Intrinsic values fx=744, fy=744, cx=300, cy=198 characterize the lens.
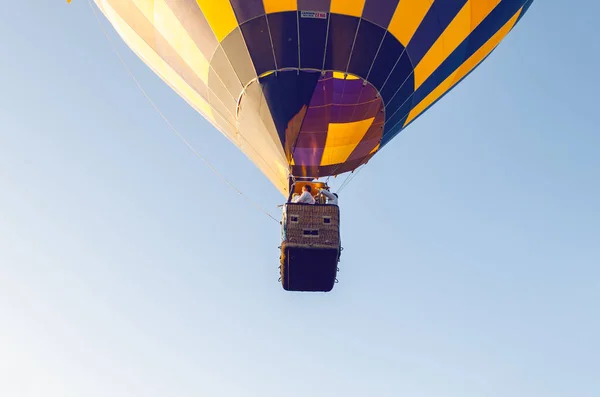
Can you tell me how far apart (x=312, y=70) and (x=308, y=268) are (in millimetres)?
1979

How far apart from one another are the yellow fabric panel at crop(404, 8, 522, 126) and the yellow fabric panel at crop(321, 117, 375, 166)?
75cm

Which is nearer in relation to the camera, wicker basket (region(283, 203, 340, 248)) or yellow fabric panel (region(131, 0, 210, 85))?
wicker basket (region(283, 203, 340, 248))

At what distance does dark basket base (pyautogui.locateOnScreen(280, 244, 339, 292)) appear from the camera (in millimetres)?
7168

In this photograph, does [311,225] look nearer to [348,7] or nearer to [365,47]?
[365,47]

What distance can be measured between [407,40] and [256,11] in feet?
5.25

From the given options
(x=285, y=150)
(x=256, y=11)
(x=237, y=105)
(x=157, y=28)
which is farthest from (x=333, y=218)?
(x=157, y=28)

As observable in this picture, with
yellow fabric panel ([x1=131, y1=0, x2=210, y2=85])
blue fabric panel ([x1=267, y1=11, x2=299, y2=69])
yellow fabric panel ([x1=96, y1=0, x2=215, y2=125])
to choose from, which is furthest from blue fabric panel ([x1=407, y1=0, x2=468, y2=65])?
yellow fabric panel ([x1=96, y1=0, x2=215, y2=125])

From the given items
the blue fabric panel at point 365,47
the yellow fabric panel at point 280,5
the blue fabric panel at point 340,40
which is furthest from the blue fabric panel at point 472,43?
the yellow fabric panel at point 280,5

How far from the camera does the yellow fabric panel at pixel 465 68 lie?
8797mm

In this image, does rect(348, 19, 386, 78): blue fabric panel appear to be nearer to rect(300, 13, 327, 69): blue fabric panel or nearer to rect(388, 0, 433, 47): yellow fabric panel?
rect(388, 0, 433, 47): yellow fabric panel

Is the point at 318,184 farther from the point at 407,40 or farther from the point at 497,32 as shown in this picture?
the point at 497,32

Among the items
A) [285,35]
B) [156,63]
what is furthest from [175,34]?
[285,35]

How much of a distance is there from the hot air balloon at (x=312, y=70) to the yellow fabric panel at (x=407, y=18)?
0.04 feet

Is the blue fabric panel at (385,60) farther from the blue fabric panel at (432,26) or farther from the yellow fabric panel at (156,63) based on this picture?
the yellow fabric panel at (156,63)
